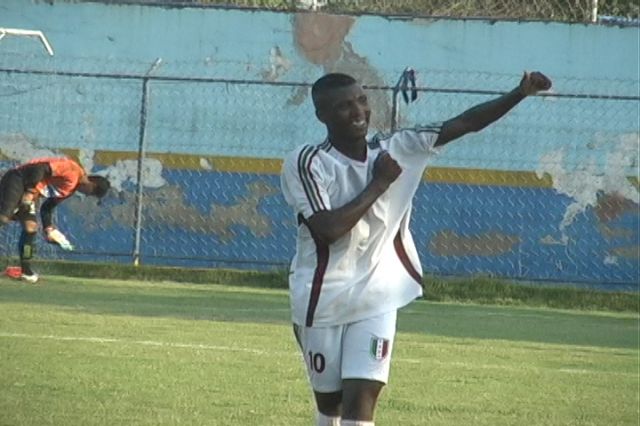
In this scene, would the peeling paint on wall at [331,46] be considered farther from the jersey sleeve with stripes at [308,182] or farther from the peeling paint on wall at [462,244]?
the jersey sleeve with stripes at [308,182]

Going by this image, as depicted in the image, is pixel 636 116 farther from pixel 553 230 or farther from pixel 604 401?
pixel 604 401

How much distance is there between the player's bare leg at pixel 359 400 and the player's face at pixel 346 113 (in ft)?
3.38

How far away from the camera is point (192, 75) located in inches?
938

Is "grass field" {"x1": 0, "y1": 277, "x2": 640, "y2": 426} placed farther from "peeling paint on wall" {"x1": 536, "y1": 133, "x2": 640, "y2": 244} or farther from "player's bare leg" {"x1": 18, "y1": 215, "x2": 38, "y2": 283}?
"peeling paint on wall" {"x1": 536, "y1": 133, "x2": 640, "y2": 244}

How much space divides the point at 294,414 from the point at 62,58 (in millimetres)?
14192

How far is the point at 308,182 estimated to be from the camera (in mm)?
7570

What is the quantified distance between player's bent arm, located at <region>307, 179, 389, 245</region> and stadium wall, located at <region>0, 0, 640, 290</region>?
50.5 ft

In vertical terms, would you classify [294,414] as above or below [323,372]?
below

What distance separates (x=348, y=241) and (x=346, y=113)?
1.75 feet

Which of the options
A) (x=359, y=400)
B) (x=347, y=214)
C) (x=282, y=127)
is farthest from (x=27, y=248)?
(x=347, y=214)

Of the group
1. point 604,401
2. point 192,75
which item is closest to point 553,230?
point 192,75

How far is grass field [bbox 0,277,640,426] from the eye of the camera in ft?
34.7

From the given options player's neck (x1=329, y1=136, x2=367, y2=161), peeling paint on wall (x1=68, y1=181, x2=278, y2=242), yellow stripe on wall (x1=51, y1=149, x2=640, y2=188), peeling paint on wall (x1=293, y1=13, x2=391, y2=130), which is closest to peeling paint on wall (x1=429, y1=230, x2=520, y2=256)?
yellow stripe on wall (x1=51, y1=149, x2=640, y2=188)

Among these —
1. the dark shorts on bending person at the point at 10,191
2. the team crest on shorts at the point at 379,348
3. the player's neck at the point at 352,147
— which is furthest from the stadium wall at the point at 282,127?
the team crest on shorts at the point at 379,348
